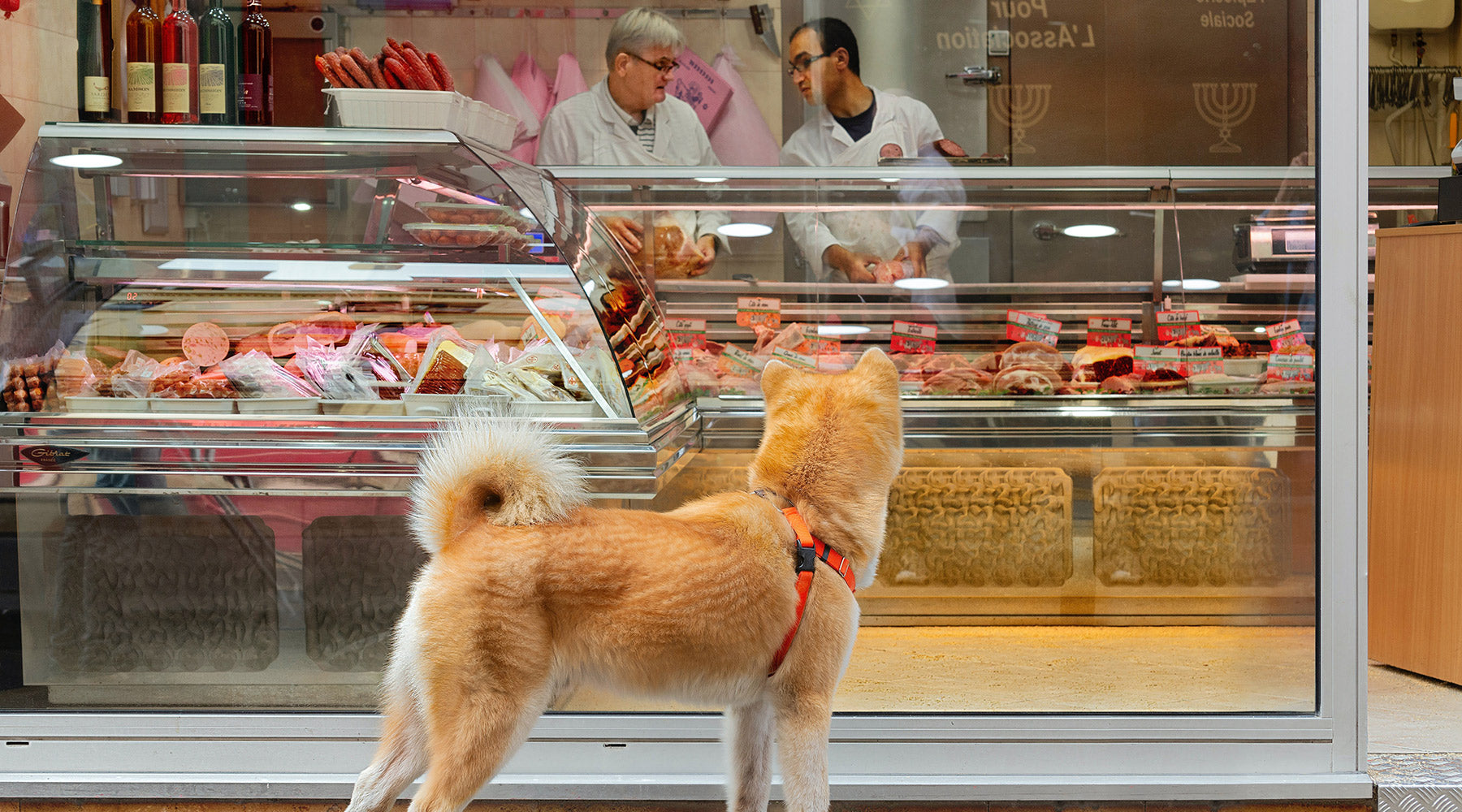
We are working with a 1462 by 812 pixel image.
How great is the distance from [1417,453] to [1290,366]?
0.57 m

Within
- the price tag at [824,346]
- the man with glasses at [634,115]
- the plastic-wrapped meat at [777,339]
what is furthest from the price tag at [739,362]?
the man with glasses at [634,115]

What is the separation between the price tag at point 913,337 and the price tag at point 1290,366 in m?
1.05

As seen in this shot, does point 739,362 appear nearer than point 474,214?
No

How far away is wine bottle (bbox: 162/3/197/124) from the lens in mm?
2846

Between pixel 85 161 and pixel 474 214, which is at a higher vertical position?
pixel 85 161

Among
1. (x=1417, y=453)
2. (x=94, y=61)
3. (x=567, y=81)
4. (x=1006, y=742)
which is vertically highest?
(x=567, y=81)

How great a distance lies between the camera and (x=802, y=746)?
6.19 ft

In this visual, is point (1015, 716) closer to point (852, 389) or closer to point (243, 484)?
point (852, 389)

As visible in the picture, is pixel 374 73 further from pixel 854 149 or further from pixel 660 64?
pixel 854 149

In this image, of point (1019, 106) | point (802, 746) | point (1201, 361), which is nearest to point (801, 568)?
point (802, 746)

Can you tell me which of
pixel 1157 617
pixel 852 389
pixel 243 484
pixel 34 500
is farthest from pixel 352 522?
pixel 1157 617

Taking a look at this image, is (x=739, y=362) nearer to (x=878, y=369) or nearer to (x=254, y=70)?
(x=878, y=369)

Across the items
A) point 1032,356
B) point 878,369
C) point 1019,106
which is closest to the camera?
point 878,369

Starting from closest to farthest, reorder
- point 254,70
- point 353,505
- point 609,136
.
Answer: point 353,505
point 254,70
point 609,136
